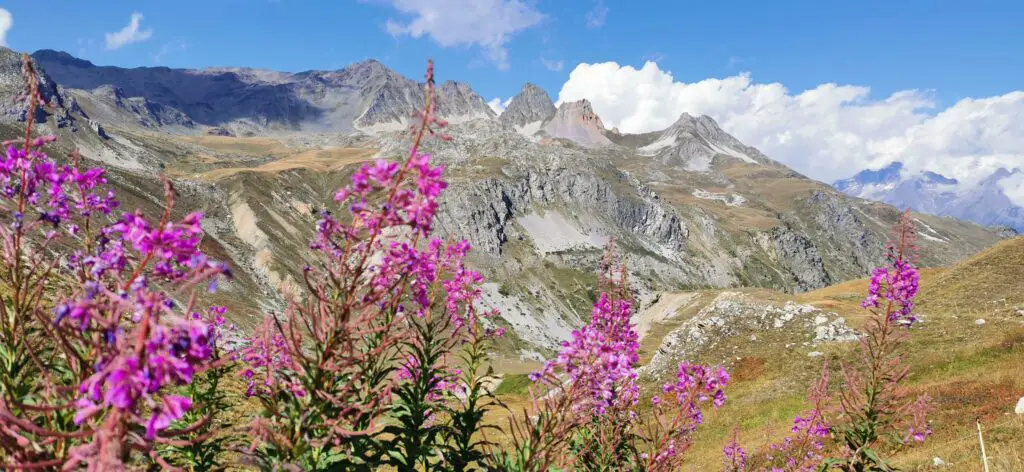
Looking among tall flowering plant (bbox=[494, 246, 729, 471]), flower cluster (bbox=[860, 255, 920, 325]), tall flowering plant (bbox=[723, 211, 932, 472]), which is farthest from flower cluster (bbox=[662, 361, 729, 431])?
flower cluster (bbox=[860, 255, 920, 325])

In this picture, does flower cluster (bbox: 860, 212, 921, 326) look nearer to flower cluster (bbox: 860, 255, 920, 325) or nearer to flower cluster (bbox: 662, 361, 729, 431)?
flower cluster (bbox: 860, 255, 920, 325)

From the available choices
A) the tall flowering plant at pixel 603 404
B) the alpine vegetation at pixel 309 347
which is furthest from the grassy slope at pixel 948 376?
the alpine vegetation at pixel 309 347

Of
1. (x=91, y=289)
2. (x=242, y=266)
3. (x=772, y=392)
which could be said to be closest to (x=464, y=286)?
(x=91, y=289)

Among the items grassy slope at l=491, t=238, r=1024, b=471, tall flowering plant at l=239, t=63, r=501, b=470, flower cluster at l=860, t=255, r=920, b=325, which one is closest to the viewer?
tall flowering plant at l=239, t=63, r=501, b=470

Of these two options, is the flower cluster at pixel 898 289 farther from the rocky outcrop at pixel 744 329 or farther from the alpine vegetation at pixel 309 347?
the rocky outcrop at pixel 744 329

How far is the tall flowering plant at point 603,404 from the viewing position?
17.7ft

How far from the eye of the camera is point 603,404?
22.7 feet

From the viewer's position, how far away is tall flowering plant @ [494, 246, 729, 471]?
17.7ft

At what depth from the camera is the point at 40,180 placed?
496cm

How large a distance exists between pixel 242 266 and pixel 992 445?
134798mm

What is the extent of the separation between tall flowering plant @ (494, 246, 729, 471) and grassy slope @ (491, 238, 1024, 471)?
728cm

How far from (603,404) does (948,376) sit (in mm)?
26450

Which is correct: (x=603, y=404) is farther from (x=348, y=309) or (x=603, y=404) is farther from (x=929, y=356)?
(x=929, y=356)

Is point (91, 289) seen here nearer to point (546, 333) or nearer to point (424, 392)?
point (424, 392)
